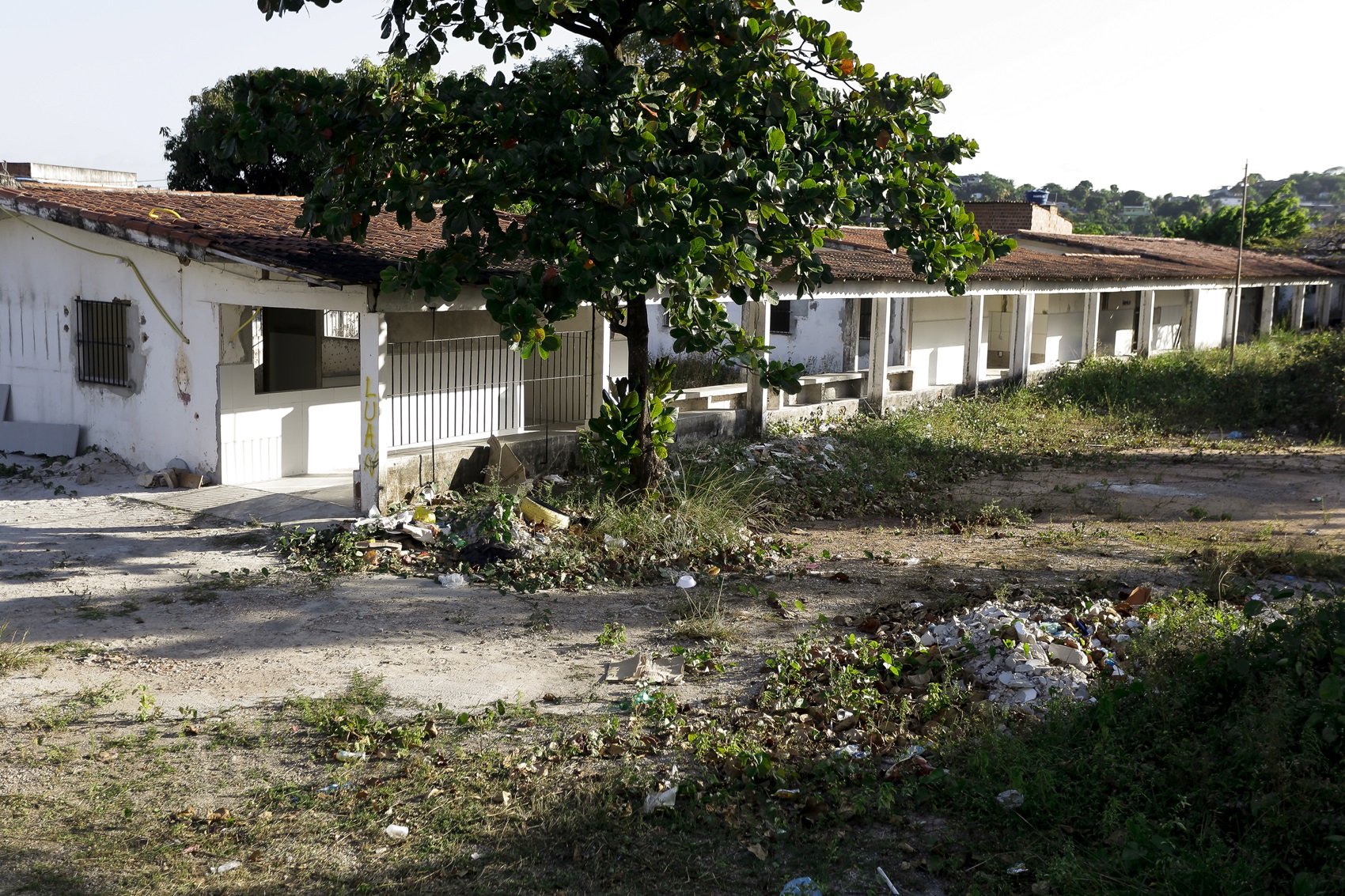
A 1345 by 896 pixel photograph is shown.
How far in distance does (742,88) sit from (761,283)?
72.1 inches

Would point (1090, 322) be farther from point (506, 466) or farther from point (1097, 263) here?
point (506, 466)

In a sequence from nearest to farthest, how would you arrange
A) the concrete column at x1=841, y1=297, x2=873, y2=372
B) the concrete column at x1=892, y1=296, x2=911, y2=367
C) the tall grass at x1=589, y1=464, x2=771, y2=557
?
1. the tall grass at x1=589, y1=464, x2=771, y2=557
2. the concrete column at x1=892, y1=296, x2=911, y2=367
3. the concrete column at x1=841, y1=297, x2=873, y2=372

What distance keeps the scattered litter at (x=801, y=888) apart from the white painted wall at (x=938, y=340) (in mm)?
16497

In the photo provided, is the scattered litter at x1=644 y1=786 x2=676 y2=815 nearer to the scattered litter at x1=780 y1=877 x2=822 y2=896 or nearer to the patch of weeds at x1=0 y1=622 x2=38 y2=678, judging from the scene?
the scattered litter at x1=780 y1=877 x2=822 y2=896

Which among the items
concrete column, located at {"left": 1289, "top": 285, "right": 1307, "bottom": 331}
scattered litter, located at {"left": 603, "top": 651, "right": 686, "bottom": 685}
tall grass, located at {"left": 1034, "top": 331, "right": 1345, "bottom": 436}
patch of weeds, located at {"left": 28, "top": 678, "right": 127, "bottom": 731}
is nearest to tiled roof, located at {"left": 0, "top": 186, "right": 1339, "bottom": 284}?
tall grass, located at {"left": 1034, "top": 331, "right": 1345, "bottom": 436}

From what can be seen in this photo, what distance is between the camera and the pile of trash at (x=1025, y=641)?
6.36 m

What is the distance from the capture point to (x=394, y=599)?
28.1ft

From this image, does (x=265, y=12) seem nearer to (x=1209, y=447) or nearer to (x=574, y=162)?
(x=574, y=162)

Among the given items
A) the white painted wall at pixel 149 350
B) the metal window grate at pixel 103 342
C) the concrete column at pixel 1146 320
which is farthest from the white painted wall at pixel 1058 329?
the metal window grate at pixel 103 342

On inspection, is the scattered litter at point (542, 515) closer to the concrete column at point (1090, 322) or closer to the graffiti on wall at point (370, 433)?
the graffiti on wall at point (370, 433)

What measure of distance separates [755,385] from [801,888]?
11.4 metres

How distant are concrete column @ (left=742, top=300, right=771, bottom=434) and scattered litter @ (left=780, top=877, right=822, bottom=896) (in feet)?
35.3

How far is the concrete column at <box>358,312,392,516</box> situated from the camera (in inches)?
414

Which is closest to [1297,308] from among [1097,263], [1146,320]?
[1146,320]
